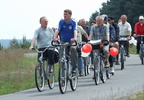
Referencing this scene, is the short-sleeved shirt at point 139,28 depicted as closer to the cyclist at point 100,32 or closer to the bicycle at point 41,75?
the cyclist at point 100,32

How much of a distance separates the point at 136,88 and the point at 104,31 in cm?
273

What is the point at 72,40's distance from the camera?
1500 centimetres

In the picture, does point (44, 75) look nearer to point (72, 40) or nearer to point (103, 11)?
point (72, 40)

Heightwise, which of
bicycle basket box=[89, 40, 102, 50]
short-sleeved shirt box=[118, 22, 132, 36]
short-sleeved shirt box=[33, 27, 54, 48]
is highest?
short-sleeved shirt box=[118, 22, 132, 36]

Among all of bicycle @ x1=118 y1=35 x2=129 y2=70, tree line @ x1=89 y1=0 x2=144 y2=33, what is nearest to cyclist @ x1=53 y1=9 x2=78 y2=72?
bicycle @ x1=118 y1=35 x2=129 y2=70

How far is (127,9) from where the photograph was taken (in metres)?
94.2

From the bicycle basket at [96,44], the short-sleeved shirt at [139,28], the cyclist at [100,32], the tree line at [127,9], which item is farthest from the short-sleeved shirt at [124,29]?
the tree line at [127,9]

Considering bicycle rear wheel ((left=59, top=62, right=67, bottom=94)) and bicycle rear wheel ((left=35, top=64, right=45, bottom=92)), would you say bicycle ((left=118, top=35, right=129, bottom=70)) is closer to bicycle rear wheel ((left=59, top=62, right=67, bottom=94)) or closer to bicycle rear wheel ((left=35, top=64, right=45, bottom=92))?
bicycle rear wheel ((left=35, top=64, right=45, bottom=92))

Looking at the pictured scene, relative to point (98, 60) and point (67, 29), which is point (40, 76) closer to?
point (67, 29)

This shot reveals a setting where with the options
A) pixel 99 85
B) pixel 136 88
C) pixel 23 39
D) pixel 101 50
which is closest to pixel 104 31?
pixel 101 50

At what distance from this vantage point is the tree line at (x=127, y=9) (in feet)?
294

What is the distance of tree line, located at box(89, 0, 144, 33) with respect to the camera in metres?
89.6

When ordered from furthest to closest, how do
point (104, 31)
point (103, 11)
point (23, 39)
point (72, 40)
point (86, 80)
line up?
point (103, 11)
point (23, 39)
point (86, 80)
point (104, 31)
point (72, 40)

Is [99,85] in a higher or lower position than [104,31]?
lower
